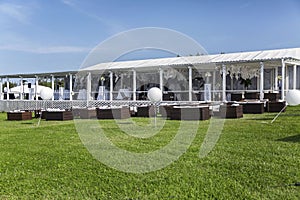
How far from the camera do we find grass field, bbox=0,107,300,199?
501cm

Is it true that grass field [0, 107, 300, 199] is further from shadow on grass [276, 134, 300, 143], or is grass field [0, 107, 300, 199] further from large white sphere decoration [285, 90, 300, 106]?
large white sphere decoration [285, 90, 300, 106]

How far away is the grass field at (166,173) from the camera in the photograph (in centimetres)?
501

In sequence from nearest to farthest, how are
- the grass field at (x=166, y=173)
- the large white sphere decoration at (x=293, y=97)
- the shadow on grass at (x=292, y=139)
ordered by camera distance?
the grass field at (x=166, y=173) → the shadow on grass at (x=292, y=139) → the large white sphere decoration at (x=293, y=97)

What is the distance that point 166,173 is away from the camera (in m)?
5.91

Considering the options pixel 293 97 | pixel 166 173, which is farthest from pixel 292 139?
pixel 166 173

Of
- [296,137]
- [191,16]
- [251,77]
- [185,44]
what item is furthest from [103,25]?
[251,77]

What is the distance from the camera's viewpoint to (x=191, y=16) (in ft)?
44.1

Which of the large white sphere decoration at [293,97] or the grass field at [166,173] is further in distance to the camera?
the large white sphere decoration at [293,97]

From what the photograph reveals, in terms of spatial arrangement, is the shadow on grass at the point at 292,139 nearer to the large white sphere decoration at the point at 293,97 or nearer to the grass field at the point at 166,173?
the grass field at the point at 166,173

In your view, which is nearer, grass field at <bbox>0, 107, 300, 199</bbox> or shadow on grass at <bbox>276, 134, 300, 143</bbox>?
grass field at <bbox>0, 107, 300, 199</bbox>

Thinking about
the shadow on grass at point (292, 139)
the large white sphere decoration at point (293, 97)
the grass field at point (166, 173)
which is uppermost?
the large white sphere decoration at point (293, 97)

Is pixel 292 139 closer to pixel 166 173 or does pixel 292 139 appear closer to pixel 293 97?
pixel 293 97

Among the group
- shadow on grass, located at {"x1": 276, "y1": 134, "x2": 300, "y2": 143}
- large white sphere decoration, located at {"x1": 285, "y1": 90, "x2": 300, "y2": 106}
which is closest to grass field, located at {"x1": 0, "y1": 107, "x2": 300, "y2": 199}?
shadow on grass, located at {"x1": 276, "y1": 134, "x2": 300, "y2": 143}

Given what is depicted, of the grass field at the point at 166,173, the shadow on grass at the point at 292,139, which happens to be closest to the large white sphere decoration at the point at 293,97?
the grass field at the point at 166,173
